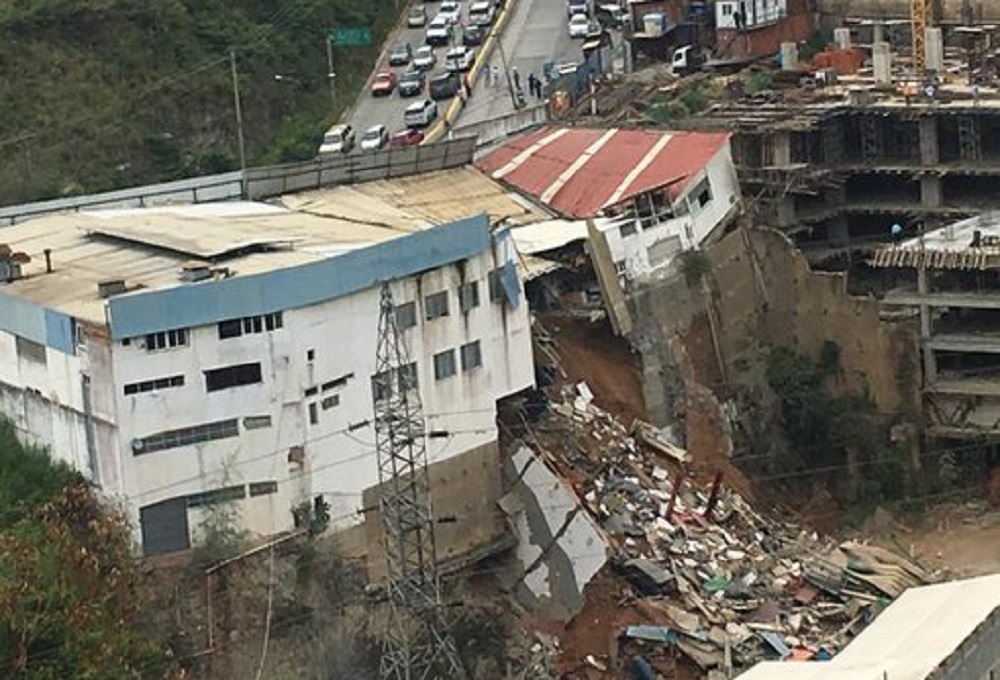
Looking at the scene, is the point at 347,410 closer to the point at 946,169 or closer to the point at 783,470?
the point at 783,470

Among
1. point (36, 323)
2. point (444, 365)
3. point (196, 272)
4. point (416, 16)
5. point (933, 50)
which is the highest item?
point (416, 16)

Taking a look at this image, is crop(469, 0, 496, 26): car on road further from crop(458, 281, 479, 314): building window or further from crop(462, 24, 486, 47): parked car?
crop(458, 281, 479, 314): building window

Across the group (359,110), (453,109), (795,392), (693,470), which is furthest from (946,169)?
(359,110)

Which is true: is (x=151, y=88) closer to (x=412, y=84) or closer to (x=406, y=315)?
(x=412, y=84)

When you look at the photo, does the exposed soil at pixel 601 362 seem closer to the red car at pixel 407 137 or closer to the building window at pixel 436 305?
the building window at pixel 436 305

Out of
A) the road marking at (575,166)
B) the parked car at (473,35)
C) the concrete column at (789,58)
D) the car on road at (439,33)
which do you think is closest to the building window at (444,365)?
the road marking at (575,166)

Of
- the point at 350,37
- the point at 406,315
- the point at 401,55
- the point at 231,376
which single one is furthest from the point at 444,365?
the point at 350,37
